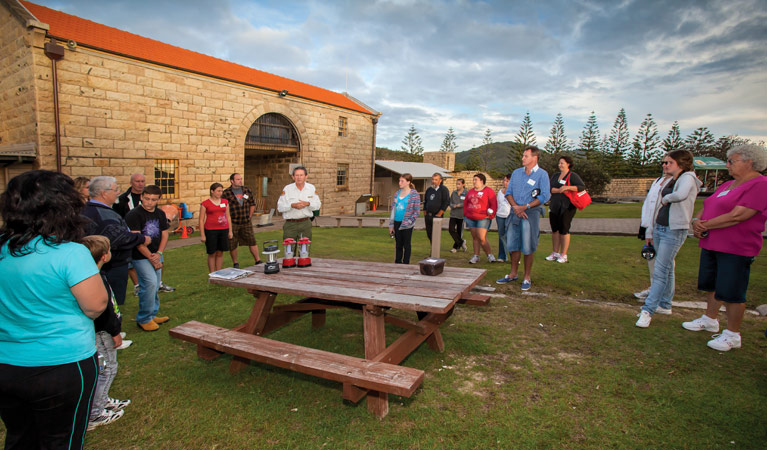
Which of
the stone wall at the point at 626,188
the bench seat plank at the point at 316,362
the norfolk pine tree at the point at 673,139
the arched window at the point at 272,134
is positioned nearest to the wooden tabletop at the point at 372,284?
the bench seat plank at the point at 316,362

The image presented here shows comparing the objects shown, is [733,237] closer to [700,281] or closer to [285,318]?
[700,281]

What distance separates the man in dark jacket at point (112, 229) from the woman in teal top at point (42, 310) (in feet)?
5.34

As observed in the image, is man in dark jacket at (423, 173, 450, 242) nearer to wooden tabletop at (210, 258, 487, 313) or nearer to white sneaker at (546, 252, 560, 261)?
white sneaker at (546, 252, 560, 261)

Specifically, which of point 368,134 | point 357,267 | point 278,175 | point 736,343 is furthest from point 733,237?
point 368,134

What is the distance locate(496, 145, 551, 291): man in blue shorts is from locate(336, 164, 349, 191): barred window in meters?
15.1

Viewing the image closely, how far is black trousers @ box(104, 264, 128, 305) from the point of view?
347 centimetres

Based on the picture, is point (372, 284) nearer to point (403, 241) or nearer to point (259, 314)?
point (259, 314)

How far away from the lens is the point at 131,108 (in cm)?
1123

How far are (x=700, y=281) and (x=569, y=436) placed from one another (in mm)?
2489

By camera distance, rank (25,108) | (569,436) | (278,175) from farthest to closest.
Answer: (278,175) < (25,108) < (569,436)

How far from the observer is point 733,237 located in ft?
11.0

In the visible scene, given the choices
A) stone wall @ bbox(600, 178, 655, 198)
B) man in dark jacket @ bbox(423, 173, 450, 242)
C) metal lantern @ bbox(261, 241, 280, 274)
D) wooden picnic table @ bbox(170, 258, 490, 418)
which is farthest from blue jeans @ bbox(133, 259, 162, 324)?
stone wall @ bbox(600, 178, 655, 198)

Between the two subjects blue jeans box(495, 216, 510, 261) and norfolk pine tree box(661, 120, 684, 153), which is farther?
norfolk pine tree box(661, 120, 684, 153)

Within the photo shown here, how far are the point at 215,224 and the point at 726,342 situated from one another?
6290mm
